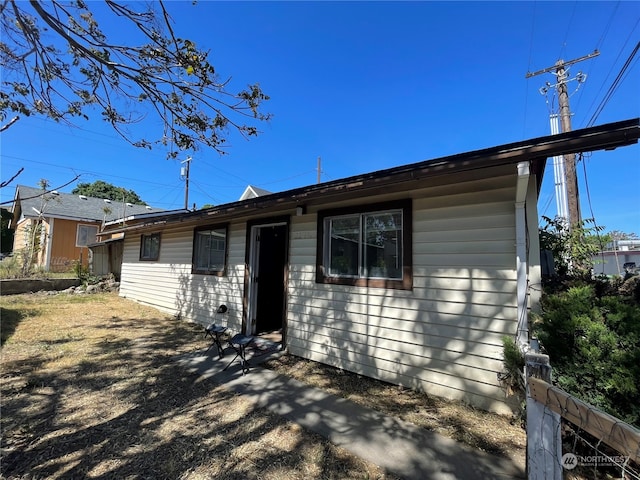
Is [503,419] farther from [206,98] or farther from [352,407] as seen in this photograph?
[206,98]

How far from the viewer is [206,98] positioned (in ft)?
11.5

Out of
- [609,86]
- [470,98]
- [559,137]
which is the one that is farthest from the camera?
[470,98]

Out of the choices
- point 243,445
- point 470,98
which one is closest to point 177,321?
point 243,445

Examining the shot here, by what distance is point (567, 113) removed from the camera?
9062 mm

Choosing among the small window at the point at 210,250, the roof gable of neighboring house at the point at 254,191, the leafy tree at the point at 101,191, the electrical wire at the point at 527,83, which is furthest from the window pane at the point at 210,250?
the leafy tree at the point at 101,191

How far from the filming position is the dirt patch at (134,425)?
2.28 m

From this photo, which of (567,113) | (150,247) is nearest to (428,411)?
(150,247)

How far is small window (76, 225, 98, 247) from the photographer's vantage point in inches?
647

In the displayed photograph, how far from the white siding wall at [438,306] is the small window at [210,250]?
2.51 m

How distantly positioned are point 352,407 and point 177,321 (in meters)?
5.84

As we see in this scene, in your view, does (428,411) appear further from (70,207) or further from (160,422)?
(70,207)

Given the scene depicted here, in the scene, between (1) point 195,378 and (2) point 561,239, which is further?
(2) point 561,239

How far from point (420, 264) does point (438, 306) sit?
0.55 meters

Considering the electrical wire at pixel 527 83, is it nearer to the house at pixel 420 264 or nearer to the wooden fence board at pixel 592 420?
the house at pixel 420 264
